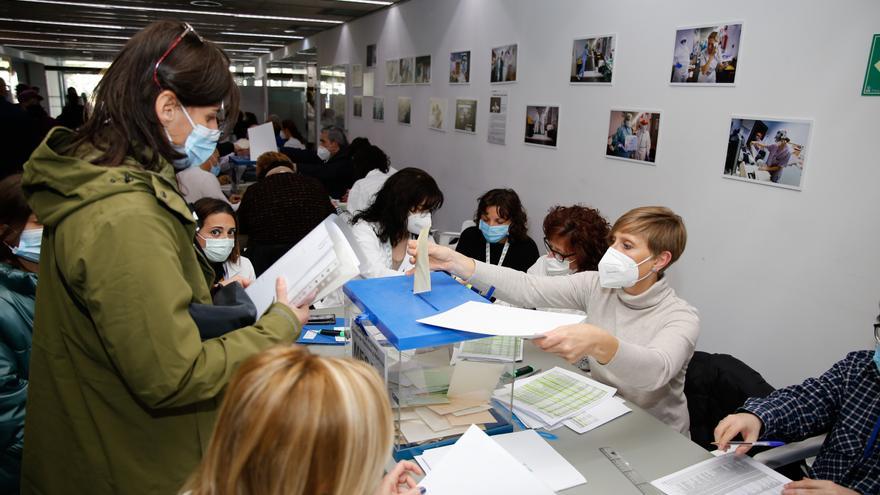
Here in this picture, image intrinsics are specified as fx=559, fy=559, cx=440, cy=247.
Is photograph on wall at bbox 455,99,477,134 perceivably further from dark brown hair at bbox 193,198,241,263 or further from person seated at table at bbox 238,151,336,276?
dark brown hair at bbox 193,198,241,263

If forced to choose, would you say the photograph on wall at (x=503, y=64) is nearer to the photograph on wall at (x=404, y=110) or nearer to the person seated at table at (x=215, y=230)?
the photograph on wall at (x=404, y=110)

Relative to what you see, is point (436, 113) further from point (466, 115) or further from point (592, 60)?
point (592, 60)

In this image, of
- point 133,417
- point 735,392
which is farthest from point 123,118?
point 735,392

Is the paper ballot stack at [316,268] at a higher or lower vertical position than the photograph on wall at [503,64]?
lower

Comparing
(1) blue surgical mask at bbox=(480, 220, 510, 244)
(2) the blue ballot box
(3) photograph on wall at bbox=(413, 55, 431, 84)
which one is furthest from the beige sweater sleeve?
(3) photograph on wall at bbox=(413, 55, 431, 84)

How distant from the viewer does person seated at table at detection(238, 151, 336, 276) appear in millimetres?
3652

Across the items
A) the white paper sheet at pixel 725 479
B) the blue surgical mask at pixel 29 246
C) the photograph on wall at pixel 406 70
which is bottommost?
the white paper sheet at pixel 725 479

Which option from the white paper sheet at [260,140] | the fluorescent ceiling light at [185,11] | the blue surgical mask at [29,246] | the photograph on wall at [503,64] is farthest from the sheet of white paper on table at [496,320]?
the fluorescent ceiling light at [185,11]

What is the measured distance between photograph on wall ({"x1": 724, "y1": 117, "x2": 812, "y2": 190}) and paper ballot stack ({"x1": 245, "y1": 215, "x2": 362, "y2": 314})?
2196mm

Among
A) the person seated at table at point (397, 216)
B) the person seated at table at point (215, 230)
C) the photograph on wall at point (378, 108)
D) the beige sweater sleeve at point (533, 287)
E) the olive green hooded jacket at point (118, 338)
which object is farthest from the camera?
the photograph on wall at point (378, 108)

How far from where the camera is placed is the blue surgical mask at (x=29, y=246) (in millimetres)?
1838

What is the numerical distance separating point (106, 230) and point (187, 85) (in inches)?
14.0

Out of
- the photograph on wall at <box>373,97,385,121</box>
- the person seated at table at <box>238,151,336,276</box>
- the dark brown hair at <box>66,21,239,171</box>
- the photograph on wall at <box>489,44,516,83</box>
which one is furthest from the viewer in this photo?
the photograph on wall at <box>373,97,385,121</box>

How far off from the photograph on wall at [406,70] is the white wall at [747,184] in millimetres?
2596
